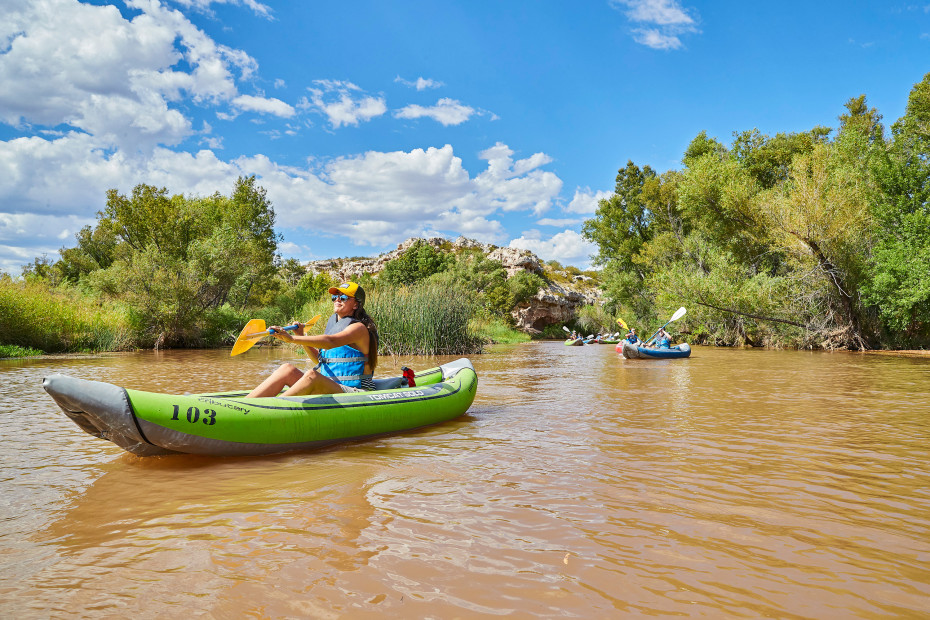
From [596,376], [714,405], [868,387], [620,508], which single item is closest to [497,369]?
[596,376]

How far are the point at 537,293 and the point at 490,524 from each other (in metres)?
38.1

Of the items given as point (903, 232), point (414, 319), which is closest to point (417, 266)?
point (414, 319)

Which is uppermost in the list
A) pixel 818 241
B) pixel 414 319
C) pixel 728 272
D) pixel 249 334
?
pixel 818 241

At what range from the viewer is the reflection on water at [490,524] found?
1.88 meters

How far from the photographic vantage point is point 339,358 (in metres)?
4.77

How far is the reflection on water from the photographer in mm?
1879

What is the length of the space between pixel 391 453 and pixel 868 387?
7.46 metres

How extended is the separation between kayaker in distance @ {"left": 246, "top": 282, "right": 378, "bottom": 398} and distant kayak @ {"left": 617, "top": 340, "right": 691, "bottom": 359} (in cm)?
1050

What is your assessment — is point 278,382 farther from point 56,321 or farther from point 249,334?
point 56,321

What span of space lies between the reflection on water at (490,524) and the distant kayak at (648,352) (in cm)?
899

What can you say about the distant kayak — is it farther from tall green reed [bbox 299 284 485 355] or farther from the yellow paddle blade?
the yellow paddle blade

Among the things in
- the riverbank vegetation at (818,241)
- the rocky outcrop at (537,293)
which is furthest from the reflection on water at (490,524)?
the rocky outcrop at (537,293)

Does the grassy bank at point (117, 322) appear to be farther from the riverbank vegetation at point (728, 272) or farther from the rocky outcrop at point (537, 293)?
the rocky outcrop at point (537, 293)

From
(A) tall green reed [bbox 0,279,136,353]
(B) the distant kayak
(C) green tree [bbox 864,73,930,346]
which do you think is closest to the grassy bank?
(A) tall green reed [bbox 0,279,136,353]
